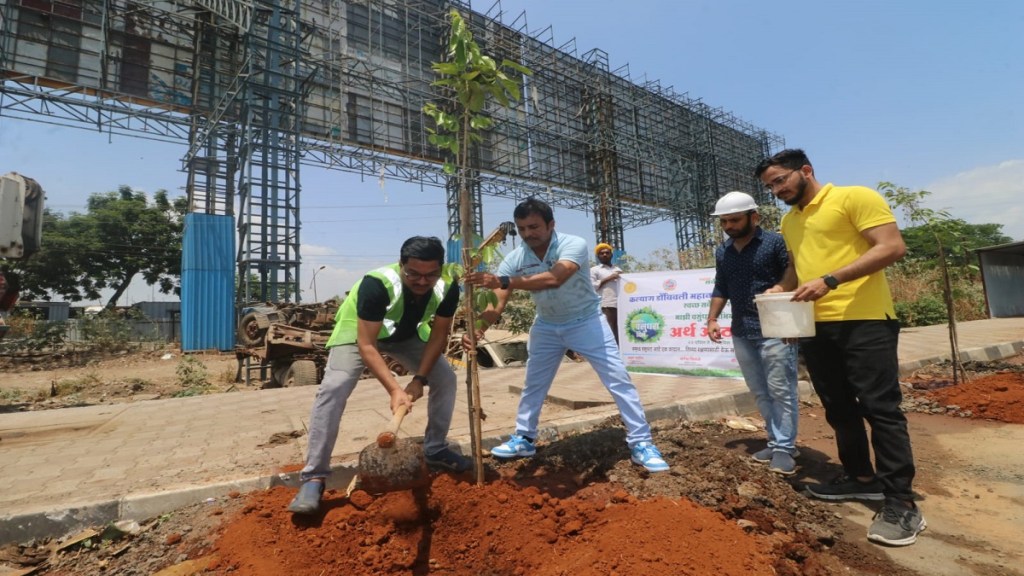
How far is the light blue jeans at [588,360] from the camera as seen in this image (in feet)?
9.66

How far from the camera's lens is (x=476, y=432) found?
2.50 metres

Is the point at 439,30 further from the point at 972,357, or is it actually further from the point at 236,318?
the point at 972,357

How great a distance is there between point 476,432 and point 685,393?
3.13 metres

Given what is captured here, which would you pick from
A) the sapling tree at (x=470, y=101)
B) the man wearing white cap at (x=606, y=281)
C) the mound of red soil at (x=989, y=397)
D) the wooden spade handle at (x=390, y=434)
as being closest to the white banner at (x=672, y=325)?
the man wearing white cap at (x=606, y=281)

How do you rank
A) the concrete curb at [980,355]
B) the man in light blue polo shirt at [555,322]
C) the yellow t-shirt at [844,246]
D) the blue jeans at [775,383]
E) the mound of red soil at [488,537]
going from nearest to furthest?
the mound of red soil at [488,537], the yellow t-shirt at [844,246], the man in light blue polo shirt at [555,322], the blue jeans at [775,383], the concrete curb at [980,355]

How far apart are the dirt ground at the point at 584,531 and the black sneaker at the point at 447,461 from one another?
6.7 inches

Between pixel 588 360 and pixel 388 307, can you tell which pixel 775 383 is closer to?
pixel 588 360

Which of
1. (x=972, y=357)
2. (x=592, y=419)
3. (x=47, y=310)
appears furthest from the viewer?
(x=47, y=310)

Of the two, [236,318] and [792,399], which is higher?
[236,318]

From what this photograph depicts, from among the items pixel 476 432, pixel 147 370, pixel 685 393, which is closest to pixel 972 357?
pixel 685 393

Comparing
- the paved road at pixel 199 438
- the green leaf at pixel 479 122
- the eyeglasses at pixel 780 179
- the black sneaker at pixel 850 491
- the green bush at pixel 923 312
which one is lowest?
the black sneaker at pixel 850 491

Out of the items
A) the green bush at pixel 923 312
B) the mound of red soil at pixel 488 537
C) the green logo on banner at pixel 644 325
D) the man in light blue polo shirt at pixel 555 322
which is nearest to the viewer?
the mound of red soil at pixel 488 537

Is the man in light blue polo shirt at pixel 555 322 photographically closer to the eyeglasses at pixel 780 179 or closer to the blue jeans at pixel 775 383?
the blue jeans at pixel 775 383

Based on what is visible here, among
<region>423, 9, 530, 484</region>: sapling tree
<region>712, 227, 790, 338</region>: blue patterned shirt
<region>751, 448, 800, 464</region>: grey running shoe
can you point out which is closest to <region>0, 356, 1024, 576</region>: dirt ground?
<region>751, 448, 800, 464</region>: grey running shoe
